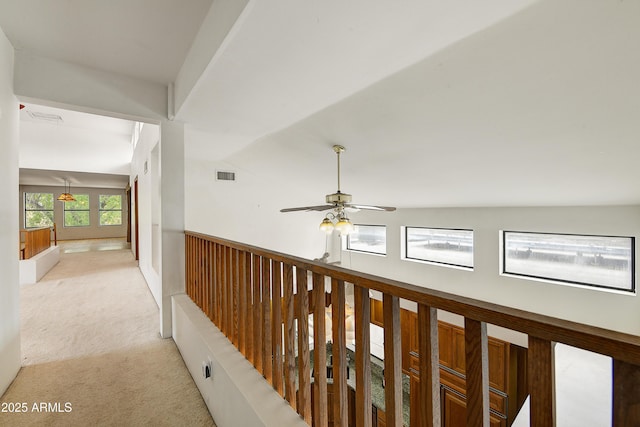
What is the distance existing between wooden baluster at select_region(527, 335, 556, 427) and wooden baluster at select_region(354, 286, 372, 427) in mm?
448

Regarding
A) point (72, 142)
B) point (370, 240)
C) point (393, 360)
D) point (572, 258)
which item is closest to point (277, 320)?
point (393, 360)

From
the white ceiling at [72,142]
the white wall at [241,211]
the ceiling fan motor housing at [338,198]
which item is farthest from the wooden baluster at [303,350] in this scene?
the white ceiling at [72,142]

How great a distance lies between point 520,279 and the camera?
467 centimetres

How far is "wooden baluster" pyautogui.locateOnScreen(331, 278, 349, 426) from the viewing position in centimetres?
101

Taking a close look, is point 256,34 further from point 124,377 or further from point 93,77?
point 124,377

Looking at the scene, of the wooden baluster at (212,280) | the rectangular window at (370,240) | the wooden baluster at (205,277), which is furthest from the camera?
the rectangular window at (370,240)

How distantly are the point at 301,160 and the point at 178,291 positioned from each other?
9.19ft

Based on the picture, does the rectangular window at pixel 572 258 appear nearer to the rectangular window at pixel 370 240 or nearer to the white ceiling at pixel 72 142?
the rectangular window at pixel 370 240

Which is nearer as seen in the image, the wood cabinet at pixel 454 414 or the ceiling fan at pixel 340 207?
the ceiling fan at pixel 340 207

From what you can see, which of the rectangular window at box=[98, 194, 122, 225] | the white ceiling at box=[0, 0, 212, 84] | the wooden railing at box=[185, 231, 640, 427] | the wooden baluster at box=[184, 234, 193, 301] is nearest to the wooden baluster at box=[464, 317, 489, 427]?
the wooden railing at box=[185, 231, 640, 427]

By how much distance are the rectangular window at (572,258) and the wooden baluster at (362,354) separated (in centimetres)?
485

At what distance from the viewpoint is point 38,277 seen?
462 cm

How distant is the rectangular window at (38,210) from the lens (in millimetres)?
10141

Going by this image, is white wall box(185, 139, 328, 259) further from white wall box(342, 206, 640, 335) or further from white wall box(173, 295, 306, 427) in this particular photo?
white wall box(173, 295, 306, 427)
